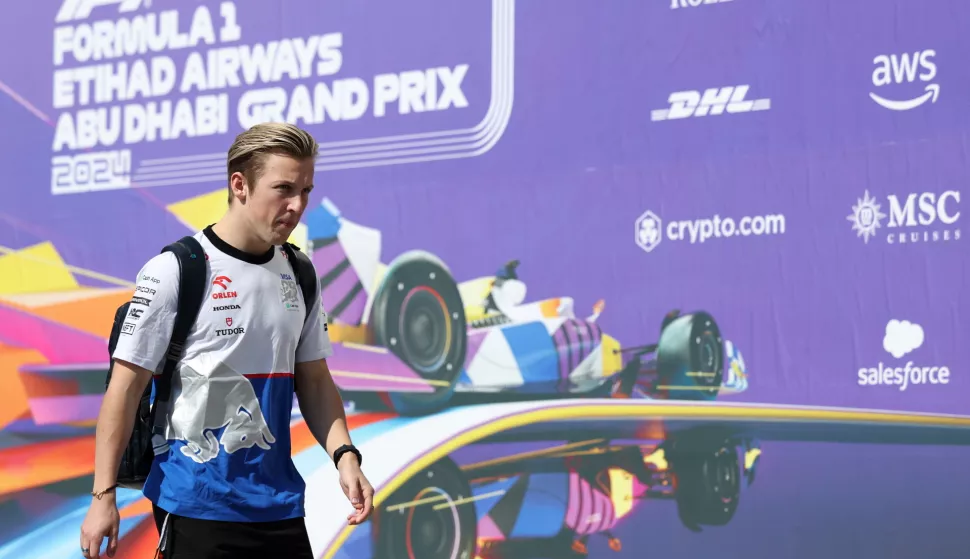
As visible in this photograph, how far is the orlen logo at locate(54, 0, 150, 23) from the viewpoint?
179 inches

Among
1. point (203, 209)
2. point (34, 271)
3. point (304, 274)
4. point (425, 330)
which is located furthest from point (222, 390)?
point (34, 271)

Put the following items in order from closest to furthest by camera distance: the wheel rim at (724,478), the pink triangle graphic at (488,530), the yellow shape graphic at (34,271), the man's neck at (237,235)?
the man's neck at (237,235) < the wheel rim at (724,478) < the pink triangle graphic at (488,530) < the yellow shape graphic at (34,271)

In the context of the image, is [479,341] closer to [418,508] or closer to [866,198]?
[418,508]

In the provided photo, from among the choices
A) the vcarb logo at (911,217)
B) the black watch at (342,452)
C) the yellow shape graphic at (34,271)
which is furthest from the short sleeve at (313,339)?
the yellow shape graphic at (34,271)

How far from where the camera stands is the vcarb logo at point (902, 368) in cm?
325

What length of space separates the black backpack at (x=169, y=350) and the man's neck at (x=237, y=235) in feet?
0.18

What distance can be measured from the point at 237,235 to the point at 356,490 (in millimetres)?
490

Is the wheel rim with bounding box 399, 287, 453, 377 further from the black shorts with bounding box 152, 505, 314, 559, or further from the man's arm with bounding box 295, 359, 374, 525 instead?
the black shorts with bounding box 152, 505, 314, 559

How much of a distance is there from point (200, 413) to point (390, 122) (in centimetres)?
227

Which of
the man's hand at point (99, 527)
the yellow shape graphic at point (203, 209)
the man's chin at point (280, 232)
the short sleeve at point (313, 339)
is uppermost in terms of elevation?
the yellow shape graphic at point (203, 209)

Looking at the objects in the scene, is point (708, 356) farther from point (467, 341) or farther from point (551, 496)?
point (467, 341)

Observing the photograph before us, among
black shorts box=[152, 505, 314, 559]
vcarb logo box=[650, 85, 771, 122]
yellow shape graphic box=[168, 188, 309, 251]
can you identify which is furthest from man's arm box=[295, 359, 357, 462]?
yellow shape graphic box=[168, 188, 309, 251]

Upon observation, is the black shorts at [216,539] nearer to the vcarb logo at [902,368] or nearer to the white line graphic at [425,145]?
the vcarb logo at [902,368]

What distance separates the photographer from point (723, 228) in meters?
3.54
